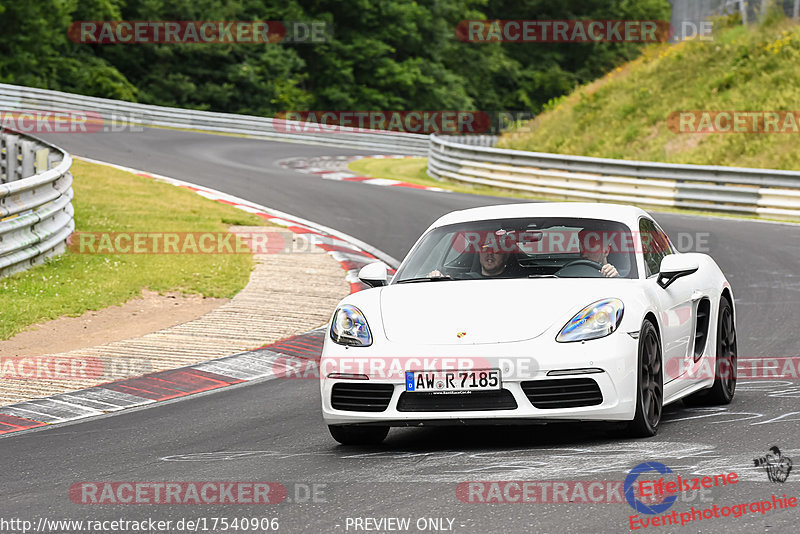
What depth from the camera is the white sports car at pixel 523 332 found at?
6.09 m

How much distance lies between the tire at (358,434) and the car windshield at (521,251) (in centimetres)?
103

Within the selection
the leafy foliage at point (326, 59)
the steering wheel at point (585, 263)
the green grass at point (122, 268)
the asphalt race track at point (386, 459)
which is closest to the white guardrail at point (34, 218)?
the green grass at point (122, 268)

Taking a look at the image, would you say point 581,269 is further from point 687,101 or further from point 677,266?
point 687,101

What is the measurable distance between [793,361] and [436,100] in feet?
167

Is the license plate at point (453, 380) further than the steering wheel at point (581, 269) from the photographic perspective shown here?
No

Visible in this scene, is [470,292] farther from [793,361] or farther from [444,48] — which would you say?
[444,48]

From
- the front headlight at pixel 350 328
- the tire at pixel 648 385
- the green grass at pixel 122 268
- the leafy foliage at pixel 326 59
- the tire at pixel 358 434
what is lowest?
the green grass at pixel 122 268

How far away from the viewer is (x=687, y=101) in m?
30.8

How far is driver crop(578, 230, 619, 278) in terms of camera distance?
7.22 metres

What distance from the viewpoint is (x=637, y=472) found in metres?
5.48

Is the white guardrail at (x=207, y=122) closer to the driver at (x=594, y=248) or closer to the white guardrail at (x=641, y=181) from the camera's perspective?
the white guardrail at (x=641, y=181)

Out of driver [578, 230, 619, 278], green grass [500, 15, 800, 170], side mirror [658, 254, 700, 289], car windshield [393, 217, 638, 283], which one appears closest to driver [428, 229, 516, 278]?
car windshield [393, 217, 638, 283]

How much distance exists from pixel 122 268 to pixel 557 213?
26.2 ft

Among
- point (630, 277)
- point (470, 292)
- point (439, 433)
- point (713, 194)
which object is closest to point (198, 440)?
point (439, 433)
